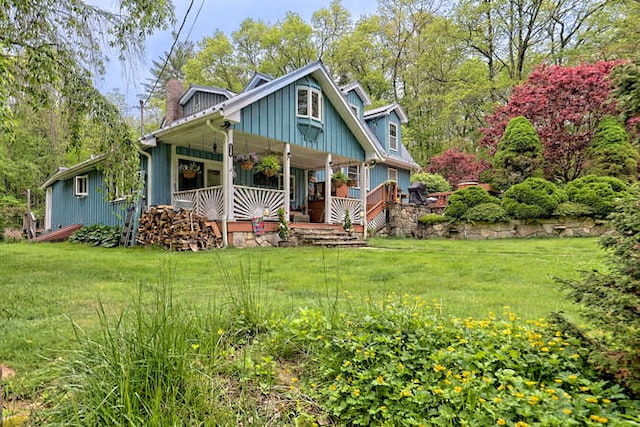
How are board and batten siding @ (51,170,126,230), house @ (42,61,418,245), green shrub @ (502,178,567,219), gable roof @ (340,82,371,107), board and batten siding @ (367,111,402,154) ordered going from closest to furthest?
house @ (42,61,418,245) → green shrub @ (502,178,567,219) → board and batten siding @ (51,170,126,230) → gable roof @ (340,82,371,107) → board and batten siding @ (367,111,402,154)

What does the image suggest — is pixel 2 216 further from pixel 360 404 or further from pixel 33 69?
pixel 360 404

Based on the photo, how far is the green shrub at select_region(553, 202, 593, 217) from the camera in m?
10.1

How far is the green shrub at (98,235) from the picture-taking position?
10.4m

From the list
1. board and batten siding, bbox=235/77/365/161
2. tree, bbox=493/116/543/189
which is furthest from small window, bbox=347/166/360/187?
tree, bbox=493/116/543/189

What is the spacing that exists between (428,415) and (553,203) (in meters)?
10.8

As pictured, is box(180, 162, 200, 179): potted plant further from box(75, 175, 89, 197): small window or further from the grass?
the grass

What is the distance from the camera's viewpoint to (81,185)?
13.7 m

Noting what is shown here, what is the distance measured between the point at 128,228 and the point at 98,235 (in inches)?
80.2

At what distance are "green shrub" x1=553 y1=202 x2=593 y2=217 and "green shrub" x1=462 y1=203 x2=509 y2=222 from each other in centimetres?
→ 137

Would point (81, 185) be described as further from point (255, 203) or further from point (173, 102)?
point (255, 203)

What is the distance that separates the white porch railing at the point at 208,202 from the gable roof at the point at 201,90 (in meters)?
3.42

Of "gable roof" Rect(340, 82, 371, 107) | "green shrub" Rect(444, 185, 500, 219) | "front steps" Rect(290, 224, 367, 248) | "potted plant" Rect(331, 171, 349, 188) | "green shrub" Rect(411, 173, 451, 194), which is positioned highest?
"gable roof" Rect(340, 82, 371, 107)

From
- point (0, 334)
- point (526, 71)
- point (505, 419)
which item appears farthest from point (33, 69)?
point (526, 71)

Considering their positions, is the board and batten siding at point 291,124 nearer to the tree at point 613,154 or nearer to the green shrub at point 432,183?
the green shrub at point 432,183
